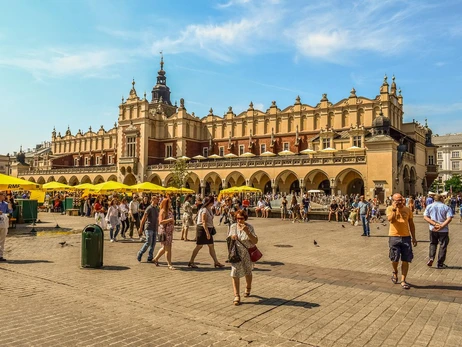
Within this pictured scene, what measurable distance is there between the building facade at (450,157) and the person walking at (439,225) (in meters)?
88.7

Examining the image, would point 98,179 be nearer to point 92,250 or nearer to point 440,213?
point 92,250

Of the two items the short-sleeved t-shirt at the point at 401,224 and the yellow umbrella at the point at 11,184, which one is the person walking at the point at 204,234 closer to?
the short-sleeved t-shirt at the point at 401,224

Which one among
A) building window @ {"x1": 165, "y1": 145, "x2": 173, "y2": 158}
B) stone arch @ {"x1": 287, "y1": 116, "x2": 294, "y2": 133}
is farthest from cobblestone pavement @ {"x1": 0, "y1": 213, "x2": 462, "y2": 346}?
building window @ {"x1": 165, "y1": 145, "x2": 173, "y2": 158}

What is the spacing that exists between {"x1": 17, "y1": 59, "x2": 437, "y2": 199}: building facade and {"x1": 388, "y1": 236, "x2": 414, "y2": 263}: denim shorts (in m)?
27.1

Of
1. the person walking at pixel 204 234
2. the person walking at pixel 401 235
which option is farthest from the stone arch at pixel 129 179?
the person walking at pixel 401 235

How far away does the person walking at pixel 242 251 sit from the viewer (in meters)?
6.09

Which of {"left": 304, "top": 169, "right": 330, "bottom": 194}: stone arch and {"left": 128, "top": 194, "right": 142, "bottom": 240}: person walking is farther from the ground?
{"left": 304, "top": 169, "right": 330, "bottom": 194}: stone arch

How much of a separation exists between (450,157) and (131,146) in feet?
243

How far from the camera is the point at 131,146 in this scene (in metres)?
55.3

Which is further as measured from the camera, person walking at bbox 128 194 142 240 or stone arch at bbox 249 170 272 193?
stone arch at bbox 249 170 272 193

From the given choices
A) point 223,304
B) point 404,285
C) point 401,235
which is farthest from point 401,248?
point 223,304

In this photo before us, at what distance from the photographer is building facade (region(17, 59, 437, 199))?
35625 millimetres

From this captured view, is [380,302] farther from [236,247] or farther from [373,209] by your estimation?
[373,209]

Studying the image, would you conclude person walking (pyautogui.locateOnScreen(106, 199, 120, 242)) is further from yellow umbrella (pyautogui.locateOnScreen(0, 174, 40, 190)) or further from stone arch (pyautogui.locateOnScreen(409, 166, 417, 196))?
stone arch (pyautogui.locateOnScreen(409, 166, 417, 196))
